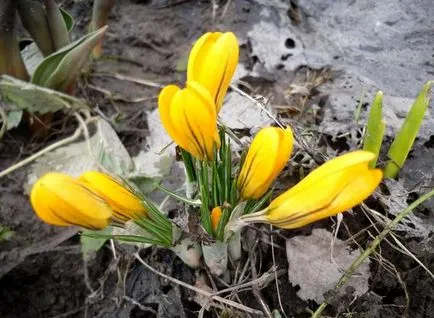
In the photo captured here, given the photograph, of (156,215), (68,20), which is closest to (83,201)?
(156,215)

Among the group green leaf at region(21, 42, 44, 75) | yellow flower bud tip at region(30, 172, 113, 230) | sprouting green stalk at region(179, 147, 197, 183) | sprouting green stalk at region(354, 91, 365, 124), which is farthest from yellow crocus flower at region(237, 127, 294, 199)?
green leaf at region(21, 42, 44, 75)

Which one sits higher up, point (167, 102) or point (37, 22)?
point (167, 102)

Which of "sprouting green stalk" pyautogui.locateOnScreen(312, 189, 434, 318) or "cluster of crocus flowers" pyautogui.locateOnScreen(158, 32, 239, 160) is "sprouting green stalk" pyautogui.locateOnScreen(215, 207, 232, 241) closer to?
"cluster of crocus flowers" pyautogui.locateOnScreen(158, 32, 239, 160)

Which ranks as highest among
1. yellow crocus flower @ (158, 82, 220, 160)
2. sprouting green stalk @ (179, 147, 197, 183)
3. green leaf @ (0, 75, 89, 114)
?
yellow crocus flower @ (158, 82, 220, 160)

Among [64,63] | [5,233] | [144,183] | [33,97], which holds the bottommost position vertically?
[5,233]

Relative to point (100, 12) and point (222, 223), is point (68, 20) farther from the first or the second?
point (222, 223)
